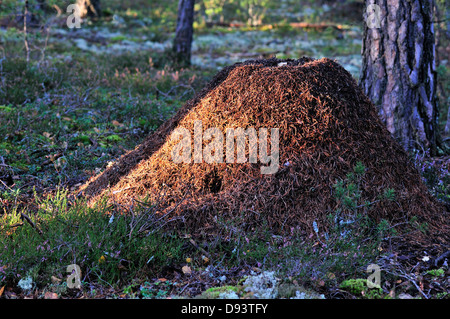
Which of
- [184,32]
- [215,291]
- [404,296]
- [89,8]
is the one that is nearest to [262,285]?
[215,291]

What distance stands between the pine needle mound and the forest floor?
0.76 ft

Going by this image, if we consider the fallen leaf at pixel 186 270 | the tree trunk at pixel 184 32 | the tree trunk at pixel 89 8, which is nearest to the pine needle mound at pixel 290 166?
the fallen leaf at pixel 186 270

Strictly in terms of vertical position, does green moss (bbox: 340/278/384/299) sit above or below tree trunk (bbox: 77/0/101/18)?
below

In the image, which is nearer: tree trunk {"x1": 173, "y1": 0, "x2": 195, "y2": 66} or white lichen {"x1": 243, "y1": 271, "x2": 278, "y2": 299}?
white lichen {"x1": 243, "y1": 271, "x2": 278, "y2": 299}

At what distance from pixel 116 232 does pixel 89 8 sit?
16.1 metres

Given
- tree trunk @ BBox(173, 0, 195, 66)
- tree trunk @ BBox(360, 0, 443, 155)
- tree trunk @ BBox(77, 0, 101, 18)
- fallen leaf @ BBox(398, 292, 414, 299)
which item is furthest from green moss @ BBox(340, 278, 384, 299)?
tree trunk @ BBox(77, 0, 101, 18)

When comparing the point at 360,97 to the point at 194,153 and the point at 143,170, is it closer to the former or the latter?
the point at 194,153

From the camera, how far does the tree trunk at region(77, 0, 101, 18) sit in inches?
684

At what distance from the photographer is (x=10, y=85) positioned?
778 cm

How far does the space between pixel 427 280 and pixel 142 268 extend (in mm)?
2196

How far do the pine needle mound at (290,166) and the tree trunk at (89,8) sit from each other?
582 inches

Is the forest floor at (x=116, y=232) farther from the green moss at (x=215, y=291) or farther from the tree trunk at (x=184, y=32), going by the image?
the tree trunk at (x=184, y=32)

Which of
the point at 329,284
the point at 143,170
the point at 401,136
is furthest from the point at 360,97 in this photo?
the point at 143,170

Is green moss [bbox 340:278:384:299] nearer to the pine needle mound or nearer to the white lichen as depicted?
the white lichen
